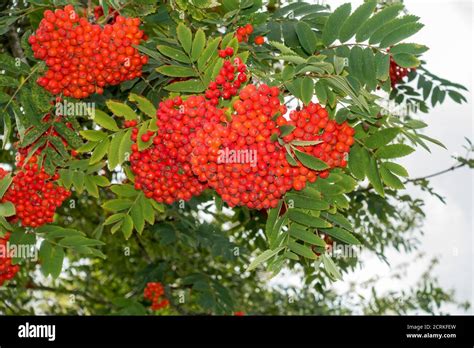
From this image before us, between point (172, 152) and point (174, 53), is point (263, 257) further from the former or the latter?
point (174, 53)

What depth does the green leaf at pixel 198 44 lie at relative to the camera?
2775 millimetres

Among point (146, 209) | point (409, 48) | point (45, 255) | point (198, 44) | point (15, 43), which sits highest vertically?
point (15, 43)

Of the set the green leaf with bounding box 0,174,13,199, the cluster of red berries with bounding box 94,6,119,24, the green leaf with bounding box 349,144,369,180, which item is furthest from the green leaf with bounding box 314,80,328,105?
the green leaf with bounding box 0,174,13,199

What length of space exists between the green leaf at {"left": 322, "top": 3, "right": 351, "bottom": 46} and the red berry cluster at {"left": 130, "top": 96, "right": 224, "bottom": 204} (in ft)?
2.12

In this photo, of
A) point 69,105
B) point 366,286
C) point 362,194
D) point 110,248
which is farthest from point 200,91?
point 366,286

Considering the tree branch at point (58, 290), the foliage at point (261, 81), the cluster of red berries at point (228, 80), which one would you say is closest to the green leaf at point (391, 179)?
the foliage at point (261, 81)

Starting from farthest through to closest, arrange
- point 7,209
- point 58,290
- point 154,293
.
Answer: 1. point 58,290
2. point 154,293
3. point 7,209

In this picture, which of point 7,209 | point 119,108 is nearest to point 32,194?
point 7,209

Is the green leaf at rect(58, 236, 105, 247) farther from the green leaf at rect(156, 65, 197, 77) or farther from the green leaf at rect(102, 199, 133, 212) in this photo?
the green leaf at rect(156, 65, 197, 77)

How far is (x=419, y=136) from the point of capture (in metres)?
2.70

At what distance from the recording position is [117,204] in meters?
3.37

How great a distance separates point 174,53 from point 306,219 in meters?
1.01

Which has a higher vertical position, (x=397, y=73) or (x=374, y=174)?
(x=397, y=73)

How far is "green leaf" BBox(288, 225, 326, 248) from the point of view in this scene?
2703mm
